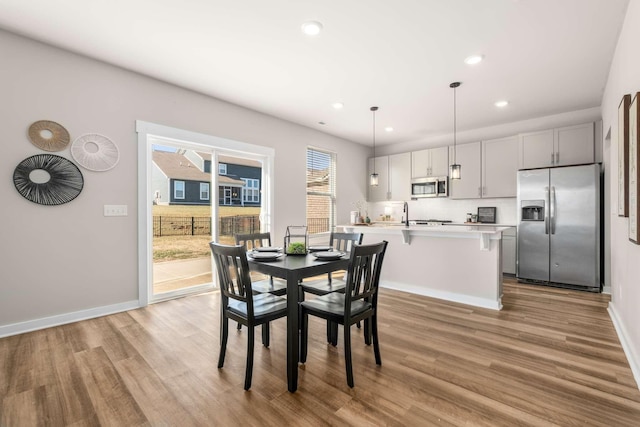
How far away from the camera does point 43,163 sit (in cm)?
290

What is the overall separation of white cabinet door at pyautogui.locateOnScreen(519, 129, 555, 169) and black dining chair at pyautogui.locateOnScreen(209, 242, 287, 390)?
495 centimetres

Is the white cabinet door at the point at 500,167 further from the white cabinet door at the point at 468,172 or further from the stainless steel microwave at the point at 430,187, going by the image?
the stainless steel microwave at the point at 430,187

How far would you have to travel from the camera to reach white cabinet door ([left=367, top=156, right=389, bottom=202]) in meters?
6.84

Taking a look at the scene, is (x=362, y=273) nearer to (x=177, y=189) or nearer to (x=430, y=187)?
(x=177, y=189)

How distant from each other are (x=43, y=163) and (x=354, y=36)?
321 cm

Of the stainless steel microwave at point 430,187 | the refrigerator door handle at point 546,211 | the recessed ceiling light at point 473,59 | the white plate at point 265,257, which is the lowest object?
the white plate at point 265,257

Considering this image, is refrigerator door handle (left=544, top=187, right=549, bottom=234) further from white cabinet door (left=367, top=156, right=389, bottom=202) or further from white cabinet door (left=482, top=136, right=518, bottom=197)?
white cabinet door (left=367, top=156, right=389, bottom=202)

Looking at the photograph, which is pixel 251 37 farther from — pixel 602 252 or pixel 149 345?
pixel 602 252

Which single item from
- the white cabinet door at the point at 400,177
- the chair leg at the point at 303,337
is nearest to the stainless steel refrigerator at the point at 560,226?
the white cabinet door at the point at 400,177

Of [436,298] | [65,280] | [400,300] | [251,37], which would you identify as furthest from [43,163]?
[436,298]

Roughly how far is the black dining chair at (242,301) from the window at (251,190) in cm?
262

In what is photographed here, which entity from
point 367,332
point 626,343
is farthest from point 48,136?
point 626,343

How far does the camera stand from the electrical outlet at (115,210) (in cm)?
329

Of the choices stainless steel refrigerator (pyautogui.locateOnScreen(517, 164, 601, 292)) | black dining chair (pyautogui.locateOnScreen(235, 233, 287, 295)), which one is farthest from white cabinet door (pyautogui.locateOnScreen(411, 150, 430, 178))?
black dining chair (pyautogui.locateOnScreen(235, 233, 287, 295))
